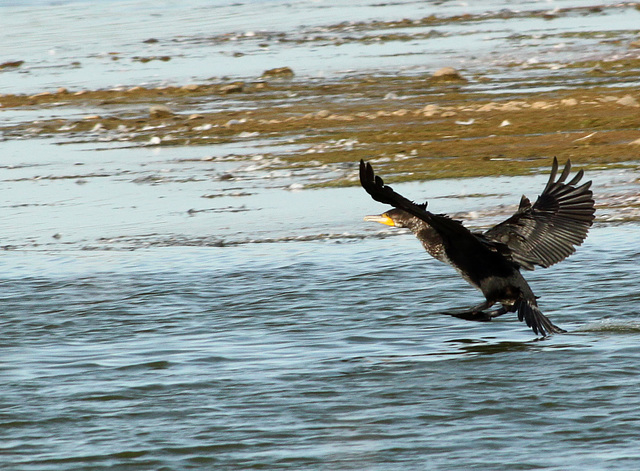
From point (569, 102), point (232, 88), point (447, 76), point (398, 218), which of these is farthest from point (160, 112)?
point (398, 218)

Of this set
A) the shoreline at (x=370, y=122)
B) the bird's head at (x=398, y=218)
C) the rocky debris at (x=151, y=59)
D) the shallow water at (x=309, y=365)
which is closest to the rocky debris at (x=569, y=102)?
the shoreline at (x=370, y=122)

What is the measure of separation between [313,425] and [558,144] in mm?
8150

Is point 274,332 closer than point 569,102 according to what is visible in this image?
Yes

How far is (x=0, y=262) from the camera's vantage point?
9930 millimetres

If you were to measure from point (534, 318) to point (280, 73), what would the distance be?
1488 centimetres

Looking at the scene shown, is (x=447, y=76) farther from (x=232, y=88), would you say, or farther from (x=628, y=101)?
(x=628, y=101)

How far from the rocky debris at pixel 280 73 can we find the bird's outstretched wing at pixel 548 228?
14289mm

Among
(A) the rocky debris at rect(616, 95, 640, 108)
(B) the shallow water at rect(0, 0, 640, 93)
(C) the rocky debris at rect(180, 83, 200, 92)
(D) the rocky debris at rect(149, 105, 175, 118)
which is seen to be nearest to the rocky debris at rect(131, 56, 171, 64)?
(B) the shallow water at rect(0, 0, 640, 93)

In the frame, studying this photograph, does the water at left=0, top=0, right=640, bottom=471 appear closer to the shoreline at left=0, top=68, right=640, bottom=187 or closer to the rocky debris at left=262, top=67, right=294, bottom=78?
the shoreline at left=0, top=68, right=640, bottom=187

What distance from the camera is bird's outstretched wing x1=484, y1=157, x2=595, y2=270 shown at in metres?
7.28

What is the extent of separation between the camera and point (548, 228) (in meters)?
7.32

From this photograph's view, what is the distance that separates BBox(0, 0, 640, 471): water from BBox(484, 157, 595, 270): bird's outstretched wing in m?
0.51

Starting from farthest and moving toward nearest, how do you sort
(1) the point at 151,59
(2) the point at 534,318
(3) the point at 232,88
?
(1) the point at 151,59
(3) the point at 232,88
(2) the point at 534,318

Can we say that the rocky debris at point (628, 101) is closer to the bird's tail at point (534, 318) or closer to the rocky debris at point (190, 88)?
the rocky debris at point (190, 88)
